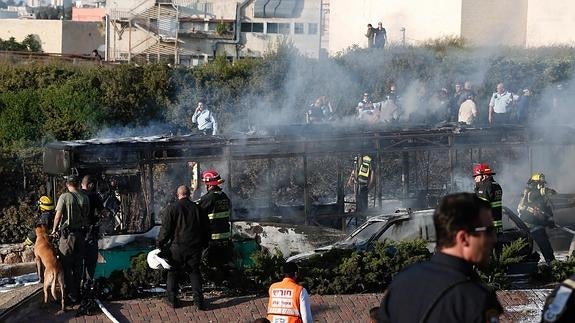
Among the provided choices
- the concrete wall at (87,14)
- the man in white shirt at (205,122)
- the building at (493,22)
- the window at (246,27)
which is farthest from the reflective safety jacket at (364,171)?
the concrete wall at (87,14)

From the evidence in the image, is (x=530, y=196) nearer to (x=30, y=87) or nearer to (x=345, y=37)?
(x=30, y=87)

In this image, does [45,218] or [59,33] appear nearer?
[45,218]

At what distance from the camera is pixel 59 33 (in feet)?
208

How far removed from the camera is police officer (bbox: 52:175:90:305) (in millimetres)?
11641

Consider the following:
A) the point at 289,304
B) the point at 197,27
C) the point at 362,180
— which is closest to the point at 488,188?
the point at 362,180

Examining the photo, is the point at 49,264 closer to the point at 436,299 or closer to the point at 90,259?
the point at 90,259

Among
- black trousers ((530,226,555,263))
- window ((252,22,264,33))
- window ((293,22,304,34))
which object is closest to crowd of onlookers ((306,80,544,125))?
black trousers ((530,226,555,263))

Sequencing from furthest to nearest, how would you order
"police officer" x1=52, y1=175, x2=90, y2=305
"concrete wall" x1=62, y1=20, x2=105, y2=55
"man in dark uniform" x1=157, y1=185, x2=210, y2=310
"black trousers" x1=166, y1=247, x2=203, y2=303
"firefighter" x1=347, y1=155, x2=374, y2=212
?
"concrete wall" x1=62, y1=20, x2=105, y2=55 → "firefighter" x1=347, y1=155, x2=374, y2=212 → "police officer" x1=52, y1=175, x2=90, y2=305 → "black trousers" x1=166, y1=247, x2=203, y2=303 → "man in dark uniform" x1=157, y1=185, x2=210, y2=310

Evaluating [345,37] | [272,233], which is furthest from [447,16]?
[272,233]

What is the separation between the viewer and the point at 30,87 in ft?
97.5

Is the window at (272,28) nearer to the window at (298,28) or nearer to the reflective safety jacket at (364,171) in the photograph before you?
the window at (298,28)

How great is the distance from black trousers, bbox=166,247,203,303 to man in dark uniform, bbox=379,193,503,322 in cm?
719

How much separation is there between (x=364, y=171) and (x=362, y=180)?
0.51 feet

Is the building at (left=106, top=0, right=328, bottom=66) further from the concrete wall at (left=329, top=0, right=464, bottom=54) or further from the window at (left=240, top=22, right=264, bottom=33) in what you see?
the concrete wall at (left=329, top=0, right=464, bottom=54)
